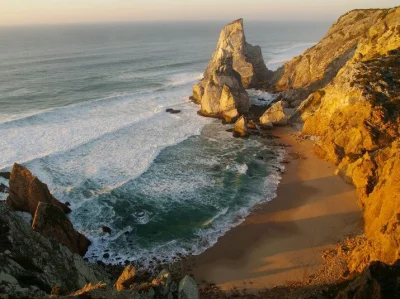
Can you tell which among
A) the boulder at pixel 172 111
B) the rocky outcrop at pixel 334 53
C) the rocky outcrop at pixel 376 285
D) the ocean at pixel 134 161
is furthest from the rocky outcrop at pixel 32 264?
the rocky outcrop at pixel 334 53

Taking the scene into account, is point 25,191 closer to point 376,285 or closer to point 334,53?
point 376,285

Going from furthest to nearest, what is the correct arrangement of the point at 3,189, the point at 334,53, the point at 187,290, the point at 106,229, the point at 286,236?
the point at 334,53 → the point at 3,189 → the point at 106,229 → the point at 286,236 → the point at 187,290

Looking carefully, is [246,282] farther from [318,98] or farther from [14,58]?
[14,58]

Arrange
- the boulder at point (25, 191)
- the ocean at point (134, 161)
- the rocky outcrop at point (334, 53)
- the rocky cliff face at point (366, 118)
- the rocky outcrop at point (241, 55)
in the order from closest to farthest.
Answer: the rocky cliff face at point (366, 118) < the boulder at point (25, 191) < the ocean at point (134, 161) < the rocky outcrop at point (334, 53) < the rocky outcrop at point (241, 55)

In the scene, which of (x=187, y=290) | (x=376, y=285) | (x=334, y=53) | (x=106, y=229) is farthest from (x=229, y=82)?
(x=376, y=285)

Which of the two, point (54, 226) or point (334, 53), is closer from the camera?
point (54, 226)

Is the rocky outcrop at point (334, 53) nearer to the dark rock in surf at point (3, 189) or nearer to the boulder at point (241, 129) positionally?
the boulder at point (241, 129)

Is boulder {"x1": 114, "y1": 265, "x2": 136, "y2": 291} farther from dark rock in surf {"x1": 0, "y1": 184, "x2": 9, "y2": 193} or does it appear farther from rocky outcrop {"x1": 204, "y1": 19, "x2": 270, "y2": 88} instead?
rocky outcrop {"x1": 204, "y1": 19, "x2": 270, "y2": 88}

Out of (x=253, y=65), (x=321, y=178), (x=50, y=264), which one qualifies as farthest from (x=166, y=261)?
(x=253, y=65)

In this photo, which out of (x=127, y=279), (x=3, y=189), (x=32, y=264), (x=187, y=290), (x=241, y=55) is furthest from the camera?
(x=241, y=55)
